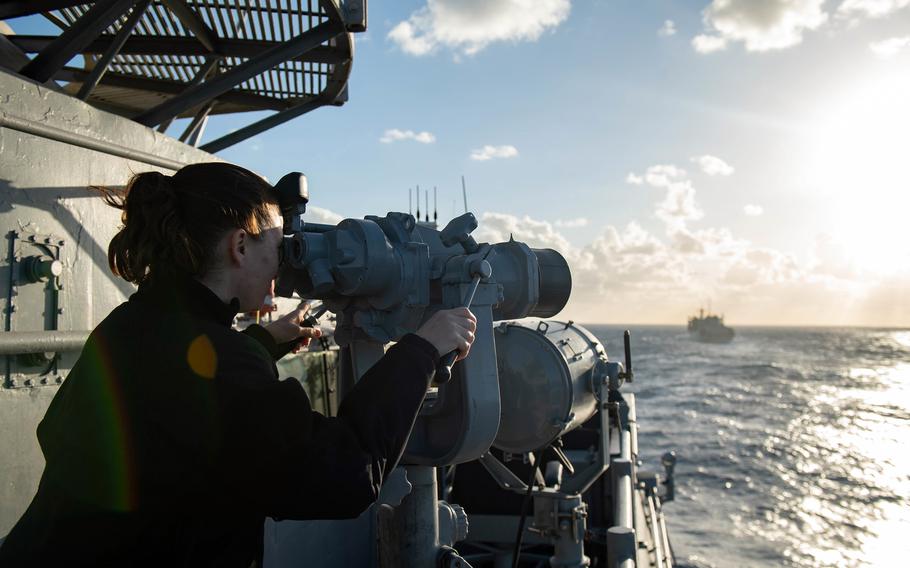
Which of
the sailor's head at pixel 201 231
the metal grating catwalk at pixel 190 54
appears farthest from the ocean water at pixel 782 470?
the sailor's head at pixel 201 231

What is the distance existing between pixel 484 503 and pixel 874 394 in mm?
43714

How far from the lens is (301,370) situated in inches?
166

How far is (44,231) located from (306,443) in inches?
75.4

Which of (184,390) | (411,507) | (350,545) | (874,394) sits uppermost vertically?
(184,390)

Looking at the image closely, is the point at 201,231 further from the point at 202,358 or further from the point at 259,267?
the point at 202,358

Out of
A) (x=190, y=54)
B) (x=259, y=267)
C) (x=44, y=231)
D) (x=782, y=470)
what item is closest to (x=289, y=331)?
(x=259, y=267)

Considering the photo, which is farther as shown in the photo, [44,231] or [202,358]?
[44,231]

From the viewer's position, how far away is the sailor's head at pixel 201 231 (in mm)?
1468

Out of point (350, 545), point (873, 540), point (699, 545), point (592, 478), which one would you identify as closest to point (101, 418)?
point (350, 545)

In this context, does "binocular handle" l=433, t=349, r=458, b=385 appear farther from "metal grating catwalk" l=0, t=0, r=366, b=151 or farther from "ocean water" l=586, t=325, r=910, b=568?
"ocean water" l=586, t=325, r=910, b=568

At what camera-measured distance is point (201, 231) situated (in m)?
1.49

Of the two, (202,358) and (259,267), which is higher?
(259,267)

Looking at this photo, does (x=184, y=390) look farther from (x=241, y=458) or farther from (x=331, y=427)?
(x=331, y=427)

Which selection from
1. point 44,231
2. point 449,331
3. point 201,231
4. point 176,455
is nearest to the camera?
point 176,455
